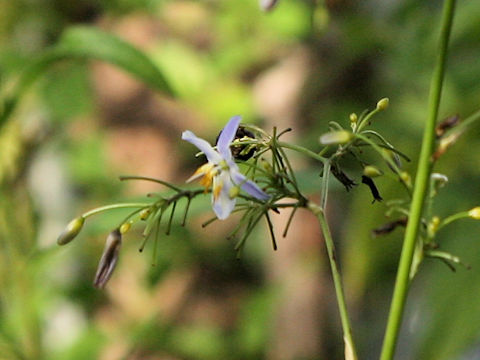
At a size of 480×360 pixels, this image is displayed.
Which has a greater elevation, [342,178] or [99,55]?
[99,55]

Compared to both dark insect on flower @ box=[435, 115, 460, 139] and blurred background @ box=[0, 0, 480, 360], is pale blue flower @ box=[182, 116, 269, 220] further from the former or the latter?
blurred background @ box=[0, 0, 480, 360]

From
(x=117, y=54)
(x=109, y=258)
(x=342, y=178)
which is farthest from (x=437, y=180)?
(x=117, y=54)

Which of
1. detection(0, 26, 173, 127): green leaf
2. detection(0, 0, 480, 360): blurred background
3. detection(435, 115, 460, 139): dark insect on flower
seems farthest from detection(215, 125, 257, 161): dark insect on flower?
detection(0, 0, 480, 360): blurred background

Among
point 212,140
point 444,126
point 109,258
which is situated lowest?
point 109,258

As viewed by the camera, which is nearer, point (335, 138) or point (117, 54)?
point (335, 138)

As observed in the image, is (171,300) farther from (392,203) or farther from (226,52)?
(392,203)

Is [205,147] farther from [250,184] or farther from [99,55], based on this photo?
[99,55]

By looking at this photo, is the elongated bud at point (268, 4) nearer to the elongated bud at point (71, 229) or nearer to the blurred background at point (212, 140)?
the elongated bud at point (71, 229)
